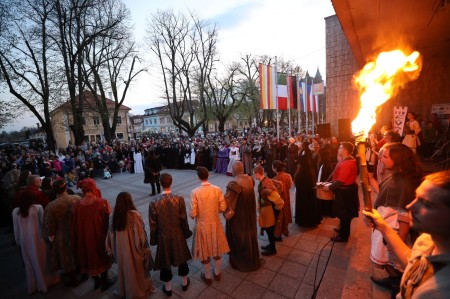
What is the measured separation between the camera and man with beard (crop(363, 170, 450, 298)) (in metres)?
1.08

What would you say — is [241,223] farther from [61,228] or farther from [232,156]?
[232,156]

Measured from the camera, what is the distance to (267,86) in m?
10.5

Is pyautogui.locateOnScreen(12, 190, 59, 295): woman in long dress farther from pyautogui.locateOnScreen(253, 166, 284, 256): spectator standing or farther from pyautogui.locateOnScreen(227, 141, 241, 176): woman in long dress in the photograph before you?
pyautogui.locateOnScreen(227, 141, 241, 176): woman in long dress

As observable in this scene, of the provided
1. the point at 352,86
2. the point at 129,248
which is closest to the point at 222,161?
the point at 129,248

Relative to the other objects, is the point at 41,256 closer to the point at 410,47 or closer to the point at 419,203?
the point at 419,203

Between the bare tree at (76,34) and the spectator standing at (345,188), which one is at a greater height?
the bare tree at (76,34)

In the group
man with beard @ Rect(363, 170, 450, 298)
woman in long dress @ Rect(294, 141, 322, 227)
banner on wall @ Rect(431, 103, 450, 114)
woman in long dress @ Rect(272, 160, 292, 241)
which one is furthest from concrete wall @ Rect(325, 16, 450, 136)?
man with beard @ Rect(363, 170, 450, 298)

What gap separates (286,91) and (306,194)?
7502 millimetres

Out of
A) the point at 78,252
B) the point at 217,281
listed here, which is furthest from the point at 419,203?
the point at 78,252

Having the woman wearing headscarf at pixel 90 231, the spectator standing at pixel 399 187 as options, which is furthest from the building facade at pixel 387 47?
the woman wearing headscarf at pixel 90 231

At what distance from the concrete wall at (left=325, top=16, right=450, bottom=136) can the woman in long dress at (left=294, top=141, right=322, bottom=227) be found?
1105cm

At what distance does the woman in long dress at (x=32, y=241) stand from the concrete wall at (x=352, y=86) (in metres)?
16.5

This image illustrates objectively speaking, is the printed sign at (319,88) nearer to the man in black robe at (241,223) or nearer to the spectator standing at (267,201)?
the spectator standing at (267,201)

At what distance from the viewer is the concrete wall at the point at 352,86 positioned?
12.1 metres
